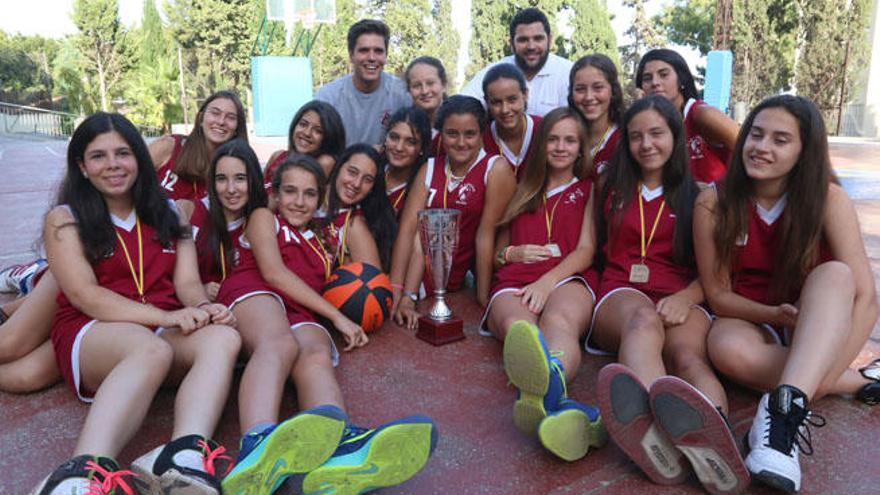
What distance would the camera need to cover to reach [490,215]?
3.24m

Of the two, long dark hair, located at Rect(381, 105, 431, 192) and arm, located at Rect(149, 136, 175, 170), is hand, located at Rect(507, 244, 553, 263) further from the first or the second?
arm, located at Rect(149, 136, 175, 170)

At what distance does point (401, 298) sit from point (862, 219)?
499 cm

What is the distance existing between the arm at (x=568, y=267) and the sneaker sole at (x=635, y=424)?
3.14 ft

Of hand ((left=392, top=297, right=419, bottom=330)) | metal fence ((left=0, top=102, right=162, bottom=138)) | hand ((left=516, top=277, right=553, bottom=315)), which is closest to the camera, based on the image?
hand ((left=516, top=277, right=553, bottom=315))

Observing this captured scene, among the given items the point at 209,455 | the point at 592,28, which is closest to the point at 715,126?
the point at 209,455

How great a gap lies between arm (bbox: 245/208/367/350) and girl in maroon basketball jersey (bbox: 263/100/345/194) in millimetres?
902

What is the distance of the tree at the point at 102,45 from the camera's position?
27062mm

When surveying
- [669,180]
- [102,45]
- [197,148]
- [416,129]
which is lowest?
[669,180]

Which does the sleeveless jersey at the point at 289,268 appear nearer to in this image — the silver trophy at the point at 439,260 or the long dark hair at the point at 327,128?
the silver trophy at the point at 439,260

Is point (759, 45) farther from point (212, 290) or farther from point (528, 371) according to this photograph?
point (528, 371)

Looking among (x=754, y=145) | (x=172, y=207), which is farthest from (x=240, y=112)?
(x=754, y=145)

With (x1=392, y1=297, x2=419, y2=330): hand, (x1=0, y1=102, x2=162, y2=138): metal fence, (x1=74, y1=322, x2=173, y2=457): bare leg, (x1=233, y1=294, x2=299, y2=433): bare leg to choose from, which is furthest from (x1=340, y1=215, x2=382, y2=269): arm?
(x1=0, y1=102, x2=162, y2=138): metal fence

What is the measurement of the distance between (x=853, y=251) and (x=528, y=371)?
1.20m

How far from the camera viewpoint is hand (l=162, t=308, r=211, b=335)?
7.08 ft
